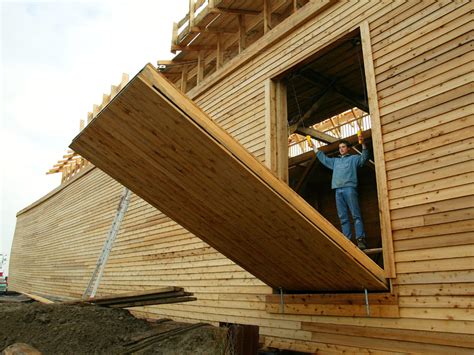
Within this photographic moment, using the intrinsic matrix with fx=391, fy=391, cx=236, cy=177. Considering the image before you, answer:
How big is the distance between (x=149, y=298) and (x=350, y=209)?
132 inches

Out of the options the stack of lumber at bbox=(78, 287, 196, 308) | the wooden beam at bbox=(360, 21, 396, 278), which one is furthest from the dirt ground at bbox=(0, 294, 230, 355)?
the wooden beam at bbox=(360, 21, 396, 278)

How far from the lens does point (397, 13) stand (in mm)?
5293

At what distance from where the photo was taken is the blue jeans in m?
5.59

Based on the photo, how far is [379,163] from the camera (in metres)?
4.97

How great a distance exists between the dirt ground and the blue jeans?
90.7 inches

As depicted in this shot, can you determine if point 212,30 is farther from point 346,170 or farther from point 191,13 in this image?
point 346,170

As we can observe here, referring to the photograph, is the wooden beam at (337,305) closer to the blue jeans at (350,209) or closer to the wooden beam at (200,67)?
the blue jeans at (350,209)

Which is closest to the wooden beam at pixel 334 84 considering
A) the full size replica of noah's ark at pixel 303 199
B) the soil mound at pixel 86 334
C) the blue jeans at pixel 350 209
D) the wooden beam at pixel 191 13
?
the full size replica of noah's ark at pixel 303 199

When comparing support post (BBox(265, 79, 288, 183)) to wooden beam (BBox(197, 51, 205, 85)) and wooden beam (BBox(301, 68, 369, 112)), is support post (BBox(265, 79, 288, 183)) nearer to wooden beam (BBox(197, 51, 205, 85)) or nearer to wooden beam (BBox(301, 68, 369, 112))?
wooden beam (BBox(301, 68, 369, 112))

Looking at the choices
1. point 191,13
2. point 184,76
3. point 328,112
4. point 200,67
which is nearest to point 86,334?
point 200,67

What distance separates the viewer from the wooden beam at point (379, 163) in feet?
15.1

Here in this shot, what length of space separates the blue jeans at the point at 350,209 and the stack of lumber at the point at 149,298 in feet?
8.22

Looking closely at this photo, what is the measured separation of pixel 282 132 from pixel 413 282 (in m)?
3.37

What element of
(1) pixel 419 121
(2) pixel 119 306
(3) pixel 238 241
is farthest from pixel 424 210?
(2) pixel 119 306
